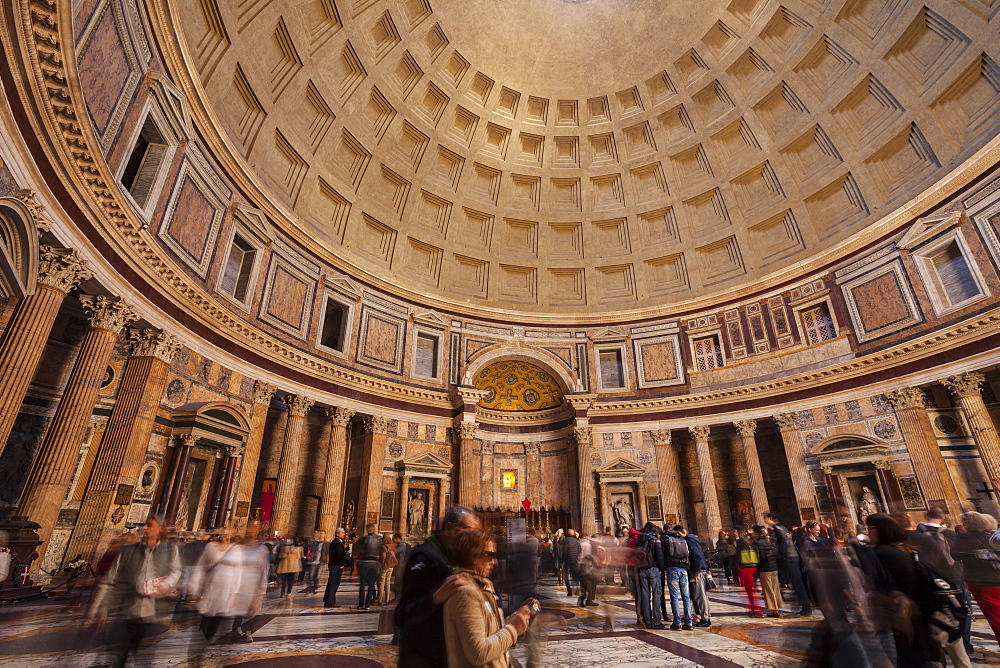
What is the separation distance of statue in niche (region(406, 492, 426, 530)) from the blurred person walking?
15250 mm

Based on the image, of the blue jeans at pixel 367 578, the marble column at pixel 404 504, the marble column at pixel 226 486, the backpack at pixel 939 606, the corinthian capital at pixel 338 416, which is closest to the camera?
the backpack at pixel 939 606

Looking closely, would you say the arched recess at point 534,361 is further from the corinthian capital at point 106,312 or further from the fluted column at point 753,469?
the corinthian capital at point 106,312

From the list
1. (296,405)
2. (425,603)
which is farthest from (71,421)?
(425,603)

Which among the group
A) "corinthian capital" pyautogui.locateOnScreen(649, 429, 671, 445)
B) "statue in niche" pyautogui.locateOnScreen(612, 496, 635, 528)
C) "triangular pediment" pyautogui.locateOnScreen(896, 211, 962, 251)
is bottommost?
"statue in niche" pyautogui.locateOnScreen(612, 496, 635, 528)

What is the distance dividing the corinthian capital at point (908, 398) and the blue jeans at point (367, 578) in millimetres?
18109

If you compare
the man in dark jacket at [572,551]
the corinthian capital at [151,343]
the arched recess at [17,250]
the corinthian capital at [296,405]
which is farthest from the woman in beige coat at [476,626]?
the corinthian capital at [296,405]

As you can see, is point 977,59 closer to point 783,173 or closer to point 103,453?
point 783,173

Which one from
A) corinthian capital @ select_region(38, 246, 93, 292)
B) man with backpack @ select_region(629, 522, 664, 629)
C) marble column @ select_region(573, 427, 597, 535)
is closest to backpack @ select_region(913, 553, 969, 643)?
man with backpack @ select_region(629, 522, 664, 629)

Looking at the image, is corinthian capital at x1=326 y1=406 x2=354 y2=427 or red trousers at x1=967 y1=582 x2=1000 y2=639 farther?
corinthian capital at x1=326 y1=406 x2=354 y2=427

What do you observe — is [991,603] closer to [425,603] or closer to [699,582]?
[699,582]

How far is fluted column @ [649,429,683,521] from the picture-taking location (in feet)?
65.1

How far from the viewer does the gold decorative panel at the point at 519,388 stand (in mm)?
23844

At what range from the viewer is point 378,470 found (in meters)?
18.3

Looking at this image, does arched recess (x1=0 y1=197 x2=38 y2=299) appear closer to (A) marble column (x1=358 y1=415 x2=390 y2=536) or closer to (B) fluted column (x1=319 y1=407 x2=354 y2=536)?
(B) fluted column (x1=319 y1=407 x2=354 y2=536)
